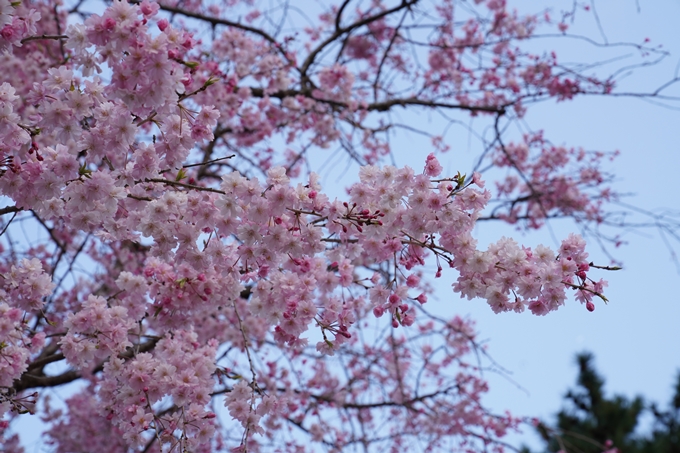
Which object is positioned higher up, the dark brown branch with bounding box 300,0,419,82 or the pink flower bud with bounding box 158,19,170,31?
the dark brown branch with bounding box 300,0,419,82

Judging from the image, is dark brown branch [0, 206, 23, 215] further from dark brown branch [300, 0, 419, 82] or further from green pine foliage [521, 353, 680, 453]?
green pine foliage [521, 353, 680, 453]

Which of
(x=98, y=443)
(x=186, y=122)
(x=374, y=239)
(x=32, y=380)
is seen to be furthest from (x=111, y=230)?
(x=98, y=443)

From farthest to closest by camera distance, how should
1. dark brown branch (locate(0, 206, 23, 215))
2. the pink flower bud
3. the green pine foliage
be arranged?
the green pine foliage
dark brown branch (locate(0, 206, 23, 215))
the pink flower bud

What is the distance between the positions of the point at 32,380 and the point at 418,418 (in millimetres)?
3991

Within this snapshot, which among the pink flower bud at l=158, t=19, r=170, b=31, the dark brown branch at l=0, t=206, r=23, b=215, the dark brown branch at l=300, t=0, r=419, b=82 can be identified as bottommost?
the dark brown branch at l=0, t=206, r=23, b=215

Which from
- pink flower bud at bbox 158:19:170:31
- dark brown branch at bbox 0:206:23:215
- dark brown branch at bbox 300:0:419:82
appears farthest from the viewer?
dark brown branch at bbox 300:0:419:82

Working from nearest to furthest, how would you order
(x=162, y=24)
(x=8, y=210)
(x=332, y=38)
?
1. (x=162, y=24)
2. (x=8, y=210)
3. (x=332, y=38)

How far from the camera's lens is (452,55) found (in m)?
6.49

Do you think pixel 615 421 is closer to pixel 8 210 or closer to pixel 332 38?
pixel 332 38

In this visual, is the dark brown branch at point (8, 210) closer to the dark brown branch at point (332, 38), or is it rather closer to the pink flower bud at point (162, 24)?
the pink flower bud at point (162, 24)

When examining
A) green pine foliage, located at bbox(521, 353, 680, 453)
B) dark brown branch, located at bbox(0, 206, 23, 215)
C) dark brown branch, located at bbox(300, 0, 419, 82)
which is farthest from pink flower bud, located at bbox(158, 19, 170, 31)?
green pine foliage, located at bbox(521, 353, 680, 453)

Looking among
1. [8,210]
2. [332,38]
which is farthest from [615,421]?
[8,210]

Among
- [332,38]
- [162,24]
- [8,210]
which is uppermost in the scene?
[332,38]

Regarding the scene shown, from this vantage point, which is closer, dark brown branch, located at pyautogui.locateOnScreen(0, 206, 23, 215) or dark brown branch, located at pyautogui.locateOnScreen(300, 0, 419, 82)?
dark brown branch, located at pyautogui.locateOnScreen(0, 206, 23, 215)
